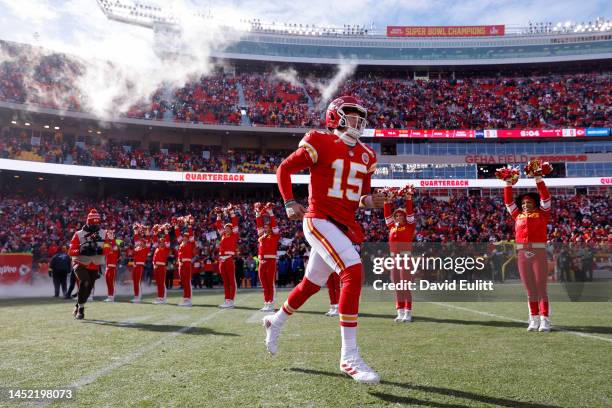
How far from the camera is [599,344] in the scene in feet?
17.2

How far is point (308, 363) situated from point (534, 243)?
179 inches

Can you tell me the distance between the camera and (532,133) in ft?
125

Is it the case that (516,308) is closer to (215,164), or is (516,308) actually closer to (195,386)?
(195,386)

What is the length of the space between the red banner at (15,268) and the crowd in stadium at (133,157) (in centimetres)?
1323

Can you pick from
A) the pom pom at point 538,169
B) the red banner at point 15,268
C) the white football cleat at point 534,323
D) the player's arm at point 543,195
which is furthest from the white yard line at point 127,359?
the red banner at point 15,268

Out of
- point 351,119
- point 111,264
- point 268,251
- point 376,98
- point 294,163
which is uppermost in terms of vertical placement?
point 376,98

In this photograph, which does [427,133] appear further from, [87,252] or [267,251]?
[87,252]

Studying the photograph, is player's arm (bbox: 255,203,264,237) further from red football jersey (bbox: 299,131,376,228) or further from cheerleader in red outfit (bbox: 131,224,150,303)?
red football jersey (bbox: 299,131,376,228)

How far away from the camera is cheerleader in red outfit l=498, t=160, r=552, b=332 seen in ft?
22.6

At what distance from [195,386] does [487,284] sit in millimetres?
13498

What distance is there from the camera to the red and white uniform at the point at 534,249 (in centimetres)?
692

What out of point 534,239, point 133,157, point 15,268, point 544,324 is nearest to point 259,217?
point 534,239

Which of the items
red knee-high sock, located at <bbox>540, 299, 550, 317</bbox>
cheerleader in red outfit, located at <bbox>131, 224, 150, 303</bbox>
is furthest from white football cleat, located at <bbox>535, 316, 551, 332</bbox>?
cheerleader in red outfit, located at <bbox>131, 224, 150, 303</bbox>

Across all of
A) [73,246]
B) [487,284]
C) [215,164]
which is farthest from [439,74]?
[73,246]
